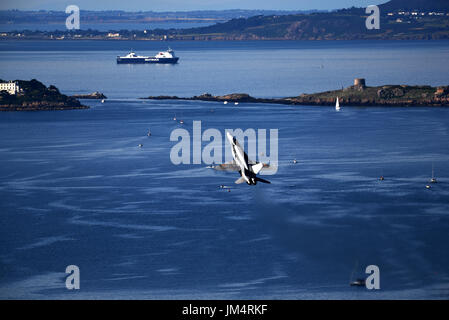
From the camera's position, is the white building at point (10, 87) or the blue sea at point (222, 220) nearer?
the blue sea at point (222, 220)

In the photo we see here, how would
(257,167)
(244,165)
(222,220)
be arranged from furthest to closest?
1. (222,220)
2. (244,165)
3. (257,167)

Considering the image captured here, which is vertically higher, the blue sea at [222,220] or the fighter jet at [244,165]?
the fighter jet at [244,165]

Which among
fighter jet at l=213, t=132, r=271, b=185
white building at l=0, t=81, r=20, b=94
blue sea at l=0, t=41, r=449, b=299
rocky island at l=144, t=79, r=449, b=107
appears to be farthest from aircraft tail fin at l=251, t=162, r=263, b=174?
white building at l=0, t=81, r=20, b=94

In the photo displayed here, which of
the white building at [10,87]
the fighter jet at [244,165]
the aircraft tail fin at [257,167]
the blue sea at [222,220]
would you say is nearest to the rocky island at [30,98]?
the white building at [10,87]

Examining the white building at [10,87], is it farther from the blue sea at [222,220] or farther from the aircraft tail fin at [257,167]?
the aircraft tail fin at [257,167]

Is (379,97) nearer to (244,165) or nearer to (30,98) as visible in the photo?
(30,98)

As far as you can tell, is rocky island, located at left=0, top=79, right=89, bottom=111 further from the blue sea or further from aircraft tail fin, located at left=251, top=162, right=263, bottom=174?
aircraft tail fin, located at left=251, top=162, right=263, bottom=174

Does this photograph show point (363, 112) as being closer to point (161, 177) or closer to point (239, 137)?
point (239, 137)

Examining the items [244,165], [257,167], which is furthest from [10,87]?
[257,167]
